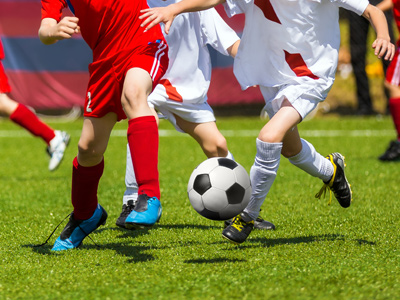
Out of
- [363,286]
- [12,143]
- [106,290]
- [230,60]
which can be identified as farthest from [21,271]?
[230,60]

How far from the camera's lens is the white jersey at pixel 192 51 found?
4375 millimetres

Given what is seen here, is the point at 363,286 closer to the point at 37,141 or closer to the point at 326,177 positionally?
the point at 326,177

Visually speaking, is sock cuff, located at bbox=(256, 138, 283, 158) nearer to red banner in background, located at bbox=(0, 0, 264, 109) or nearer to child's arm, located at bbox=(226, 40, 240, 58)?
child's arm, located at bbox=(226, 40, 240, 58)

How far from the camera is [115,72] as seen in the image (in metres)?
3.40

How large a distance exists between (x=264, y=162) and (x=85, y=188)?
0.95 m

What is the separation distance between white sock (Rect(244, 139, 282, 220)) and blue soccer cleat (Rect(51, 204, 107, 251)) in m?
0.83

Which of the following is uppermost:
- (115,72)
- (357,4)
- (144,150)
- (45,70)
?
(357,4)

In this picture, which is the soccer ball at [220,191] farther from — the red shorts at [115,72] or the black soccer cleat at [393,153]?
the black soccer cleat at [393,153]

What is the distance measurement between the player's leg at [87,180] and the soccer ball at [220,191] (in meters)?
0.51

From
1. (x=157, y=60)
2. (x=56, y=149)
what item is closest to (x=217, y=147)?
(x=157, y=60)

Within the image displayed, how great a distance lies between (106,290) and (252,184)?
3.66ft

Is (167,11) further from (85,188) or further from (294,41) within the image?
(85,188)

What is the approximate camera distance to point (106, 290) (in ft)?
9.26

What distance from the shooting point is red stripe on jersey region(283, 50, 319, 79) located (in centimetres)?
378
